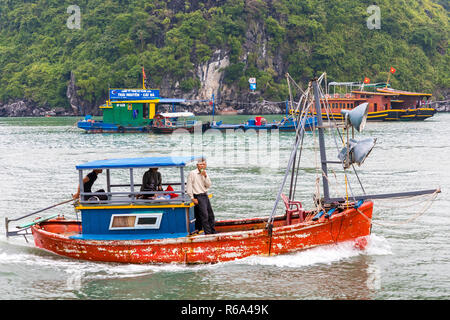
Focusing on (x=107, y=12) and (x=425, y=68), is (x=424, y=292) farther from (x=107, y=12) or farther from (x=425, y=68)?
(x=107, y=12)

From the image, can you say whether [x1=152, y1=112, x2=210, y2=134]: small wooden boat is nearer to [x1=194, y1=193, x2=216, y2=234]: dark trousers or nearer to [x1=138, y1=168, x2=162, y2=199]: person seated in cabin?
[x1=138, y1=168, x2=162, y2=199]: person seated in cabin

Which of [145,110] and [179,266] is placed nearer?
[179,266]

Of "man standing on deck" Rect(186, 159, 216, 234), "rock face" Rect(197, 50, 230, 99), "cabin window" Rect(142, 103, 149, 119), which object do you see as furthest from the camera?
"rock face" Rect(197, 50, 230, 99)

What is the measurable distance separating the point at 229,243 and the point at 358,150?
344 centimetres

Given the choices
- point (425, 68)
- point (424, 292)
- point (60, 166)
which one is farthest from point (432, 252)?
point (425, 68)

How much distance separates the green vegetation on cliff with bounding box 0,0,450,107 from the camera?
118 m

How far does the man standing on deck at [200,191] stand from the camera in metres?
12.4

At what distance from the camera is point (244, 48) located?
12125cm

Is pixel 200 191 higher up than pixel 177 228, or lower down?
higher up

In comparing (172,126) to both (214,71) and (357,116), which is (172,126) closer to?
(357,116)

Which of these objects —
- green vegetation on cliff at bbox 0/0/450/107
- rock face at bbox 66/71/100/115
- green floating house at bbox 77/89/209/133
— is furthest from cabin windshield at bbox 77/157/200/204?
Result: rock face at bbox 66/71/100/115

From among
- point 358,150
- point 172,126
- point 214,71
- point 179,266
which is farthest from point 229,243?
→ point 214,71

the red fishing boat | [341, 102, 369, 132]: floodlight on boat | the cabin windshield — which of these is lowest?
the red fishing boat

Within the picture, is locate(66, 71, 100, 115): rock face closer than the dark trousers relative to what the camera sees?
No
